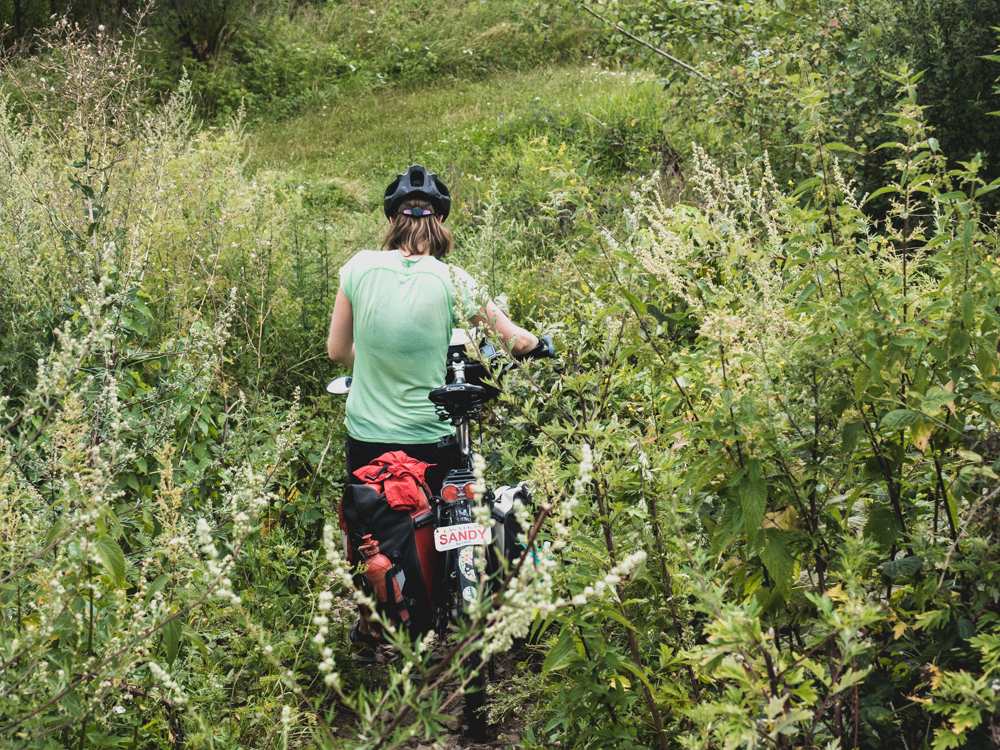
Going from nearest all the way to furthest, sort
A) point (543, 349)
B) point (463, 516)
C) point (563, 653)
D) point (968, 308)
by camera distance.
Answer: point (968, 308) < point (563, 653) < point (463, 516) < point (543, 349)

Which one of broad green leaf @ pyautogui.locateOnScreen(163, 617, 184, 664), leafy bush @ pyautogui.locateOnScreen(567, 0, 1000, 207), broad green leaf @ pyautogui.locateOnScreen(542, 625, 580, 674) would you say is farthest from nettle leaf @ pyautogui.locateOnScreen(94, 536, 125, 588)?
leafy bush @ pyautogui.locateOnScreen(567, 0, 1000, 207)

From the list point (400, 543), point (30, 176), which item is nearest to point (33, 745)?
point (400, 543)

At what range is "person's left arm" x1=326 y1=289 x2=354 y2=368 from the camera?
355 centimetres

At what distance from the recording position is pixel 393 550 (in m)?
3.16

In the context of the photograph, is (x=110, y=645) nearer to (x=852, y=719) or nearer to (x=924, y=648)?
(x=852, y=719)

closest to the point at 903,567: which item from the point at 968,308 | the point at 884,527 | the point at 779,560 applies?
the point at 884,527

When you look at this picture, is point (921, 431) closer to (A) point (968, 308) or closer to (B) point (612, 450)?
(A) point (968, 308)

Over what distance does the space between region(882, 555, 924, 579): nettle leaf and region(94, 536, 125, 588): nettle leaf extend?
188cm

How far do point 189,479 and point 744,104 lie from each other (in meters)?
4.95

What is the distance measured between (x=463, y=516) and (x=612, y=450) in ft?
2.78

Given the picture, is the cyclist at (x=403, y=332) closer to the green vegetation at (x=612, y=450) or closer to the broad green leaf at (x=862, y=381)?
the green vegetation at (x=612, y=450)

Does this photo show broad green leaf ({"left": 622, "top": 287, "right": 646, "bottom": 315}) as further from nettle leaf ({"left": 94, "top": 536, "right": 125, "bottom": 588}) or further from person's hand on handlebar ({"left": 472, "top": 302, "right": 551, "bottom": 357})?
nettle leaf ({"left": 94, "top": 536, "right": 125, "bottom": 588})

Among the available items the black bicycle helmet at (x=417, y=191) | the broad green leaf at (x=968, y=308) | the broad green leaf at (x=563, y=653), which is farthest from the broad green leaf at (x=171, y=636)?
the broad green leaf at (x=968, y=308)

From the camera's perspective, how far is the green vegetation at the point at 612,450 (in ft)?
6.20
